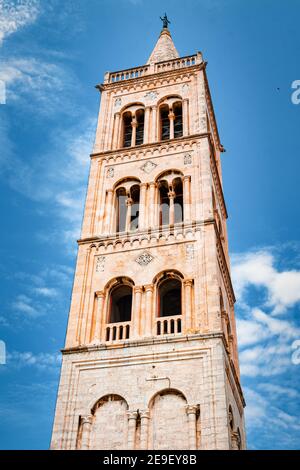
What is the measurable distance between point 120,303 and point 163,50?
2008cm

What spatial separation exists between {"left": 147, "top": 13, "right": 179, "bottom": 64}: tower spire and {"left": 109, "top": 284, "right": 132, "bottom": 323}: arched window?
54.2 ft

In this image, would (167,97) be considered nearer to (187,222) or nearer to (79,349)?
(187,222)

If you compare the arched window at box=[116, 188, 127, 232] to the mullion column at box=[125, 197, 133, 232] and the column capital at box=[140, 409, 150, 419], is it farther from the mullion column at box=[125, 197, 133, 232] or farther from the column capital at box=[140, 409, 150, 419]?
the column capital at box=[140, 409, 150, 419]

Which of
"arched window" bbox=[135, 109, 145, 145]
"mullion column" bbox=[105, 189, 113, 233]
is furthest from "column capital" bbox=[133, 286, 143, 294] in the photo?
"arched window" bbox=[135, 109, 145, 145]

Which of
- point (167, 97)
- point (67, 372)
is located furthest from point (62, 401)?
point (167, 97)

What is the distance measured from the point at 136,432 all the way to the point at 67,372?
142 inches

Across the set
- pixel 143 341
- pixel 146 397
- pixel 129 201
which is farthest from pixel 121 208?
pixel 146 397

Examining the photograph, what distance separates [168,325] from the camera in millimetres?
23094

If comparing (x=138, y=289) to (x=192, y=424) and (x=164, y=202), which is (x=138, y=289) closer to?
(x=192, y=424)

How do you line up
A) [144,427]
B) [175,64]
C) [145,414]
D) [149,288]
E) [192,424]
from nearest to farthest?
[192,424] → [144,427] → [145,414] → [149,288] → [175,64]

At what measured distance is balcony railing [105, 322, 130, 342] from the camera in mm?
23469

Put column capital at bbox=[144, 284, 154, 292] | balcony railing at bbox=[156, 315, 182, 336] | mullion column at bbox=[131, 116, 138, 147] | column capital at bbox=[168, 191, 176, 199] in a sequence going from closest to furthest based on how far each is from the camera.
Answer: balcony railing at bbox=[156, 315, 182, 336], column capital at bbox=[144, 284, 154, 292], column capital at bbox=[168, 191, 176, 199], mullion column at bbox=[131, 116, 138, 147]

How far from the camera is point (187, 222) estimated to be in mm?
26375

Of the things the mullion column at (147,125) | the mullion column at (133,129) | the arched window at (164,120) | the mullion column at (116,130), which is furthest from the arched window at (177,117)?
the mullion column at (116,130)
